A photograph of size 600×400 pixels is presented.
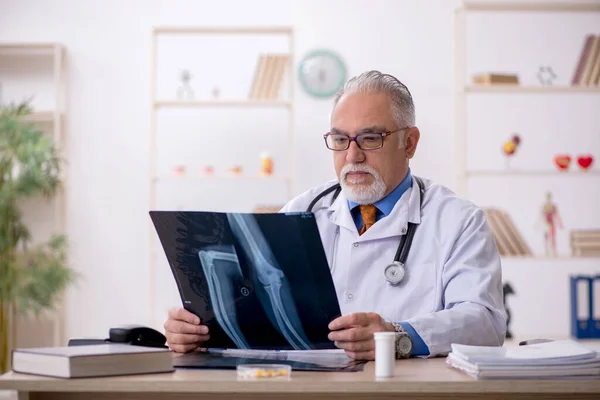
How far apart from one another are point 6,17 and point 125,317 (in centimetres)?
186

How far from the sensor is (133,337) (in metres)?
1.75

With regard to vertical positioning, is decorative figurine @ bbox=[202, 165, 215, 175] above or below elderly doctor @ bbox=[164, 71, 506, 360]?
above

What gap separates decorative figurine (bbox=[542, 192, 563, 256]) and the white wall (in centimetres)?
17

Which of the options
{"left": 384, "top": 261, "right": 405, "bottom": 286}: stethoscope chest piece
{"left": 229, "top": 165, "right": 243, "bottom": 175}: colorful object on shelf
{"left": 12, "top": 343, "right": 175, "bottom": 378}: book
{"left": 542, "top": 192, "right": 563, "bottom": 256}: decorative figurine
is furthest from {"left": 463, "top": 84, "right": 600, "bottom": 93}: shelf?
{"left": 12, "top": 343, "right": 175, "bottom": 378}: book

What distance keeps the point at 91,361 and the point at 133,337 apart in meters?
0.32

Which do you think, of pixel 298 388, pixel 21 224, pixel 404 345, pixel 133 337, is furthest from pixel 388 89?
pixel 21 224

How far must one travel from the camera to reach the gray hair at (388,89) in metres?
2.26

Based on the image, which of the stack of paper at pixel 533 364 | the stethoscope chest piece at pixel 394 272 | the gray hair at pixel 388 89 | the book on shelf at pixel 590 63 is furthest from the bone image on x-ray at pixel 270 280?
the book on shelf at pixel 590 63

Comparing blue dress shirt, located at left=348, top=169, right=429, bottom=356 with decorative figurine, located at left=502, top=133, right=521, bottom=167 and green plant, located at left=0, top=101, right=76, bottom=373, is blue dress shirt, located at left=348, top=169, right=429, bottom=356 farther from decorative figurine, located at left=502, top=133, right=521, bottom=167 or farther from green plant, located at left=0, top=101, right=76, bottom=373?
green plant, located at left=0, top=101, right=76, bottom=373

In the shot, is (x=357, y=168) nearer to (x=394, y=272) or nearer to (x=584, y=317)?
(x=394, y=272)

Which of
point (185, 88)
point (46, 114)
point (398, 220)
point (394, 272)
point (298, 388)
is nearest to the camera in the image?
point (298, 388)

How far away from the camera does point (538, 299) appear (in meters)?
5.05

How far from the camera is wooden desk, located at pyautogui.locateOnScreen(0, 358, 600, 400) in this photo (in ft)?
4.52

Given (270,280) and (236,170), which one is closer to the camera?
(270,280)
